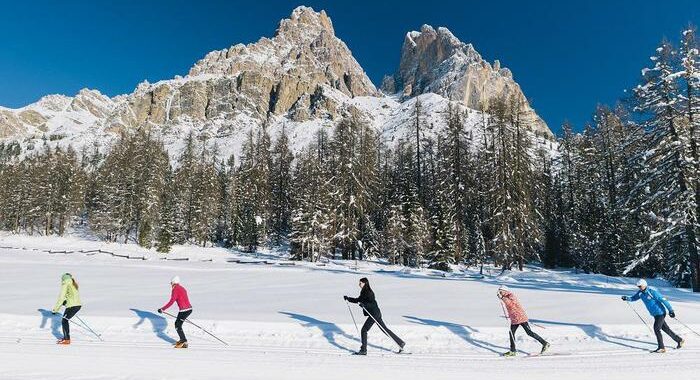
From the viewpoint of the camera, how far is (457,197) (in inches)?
1710

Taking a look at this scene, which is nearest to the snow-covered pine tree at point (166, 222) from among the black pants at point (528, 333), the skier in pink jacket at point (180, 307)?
the skier in pink jacket at point (180, 307)

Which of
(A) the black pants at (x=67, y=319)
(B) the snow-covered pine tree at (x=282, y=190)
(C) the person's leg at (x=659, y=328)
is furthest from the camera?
(B) the snow-covered pine tree at (x=282, y=190)

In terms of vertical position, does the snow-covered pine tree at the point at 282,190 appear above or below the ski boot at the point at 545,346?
above

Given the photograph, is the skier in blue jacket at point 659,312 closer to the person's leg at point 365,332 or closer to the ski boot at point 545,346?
the ski boot at point 545,346

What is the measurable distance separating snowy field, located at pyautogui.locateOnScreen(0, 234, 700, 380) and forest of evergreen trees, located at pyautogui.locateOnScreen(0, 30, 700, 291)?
853cm

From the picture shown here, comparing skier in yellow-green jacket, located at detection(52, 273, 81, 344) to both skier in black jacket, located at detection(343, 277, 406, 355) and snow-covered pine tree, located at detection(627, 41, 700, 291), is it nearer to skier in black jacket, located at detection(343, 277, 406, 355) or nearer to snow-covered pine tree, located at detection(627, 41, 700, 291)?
skier in black jacket, located at detection(343, 277, 406, 355)

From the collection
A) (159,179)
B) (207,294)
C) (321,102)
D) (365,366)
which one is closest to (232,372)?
(365,366)

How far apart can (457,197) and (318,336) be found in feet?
107

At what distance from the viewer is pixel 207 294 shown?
65.9 feet

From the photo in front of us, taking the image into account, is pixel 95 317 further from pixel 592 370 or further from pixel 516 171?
pixel 516 171

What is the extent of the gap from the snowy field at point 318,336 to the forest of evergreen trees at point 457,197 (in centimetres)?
853

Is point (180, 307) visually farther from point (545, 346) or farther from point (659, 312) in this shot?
point (659, 312)

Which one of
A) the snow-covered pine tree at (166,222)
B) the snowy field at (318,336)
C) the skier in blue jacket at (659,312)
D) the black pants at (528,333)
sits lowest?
the snowy field at (318,336)

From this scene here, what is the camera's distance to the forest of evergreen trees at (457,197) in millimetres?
23844
